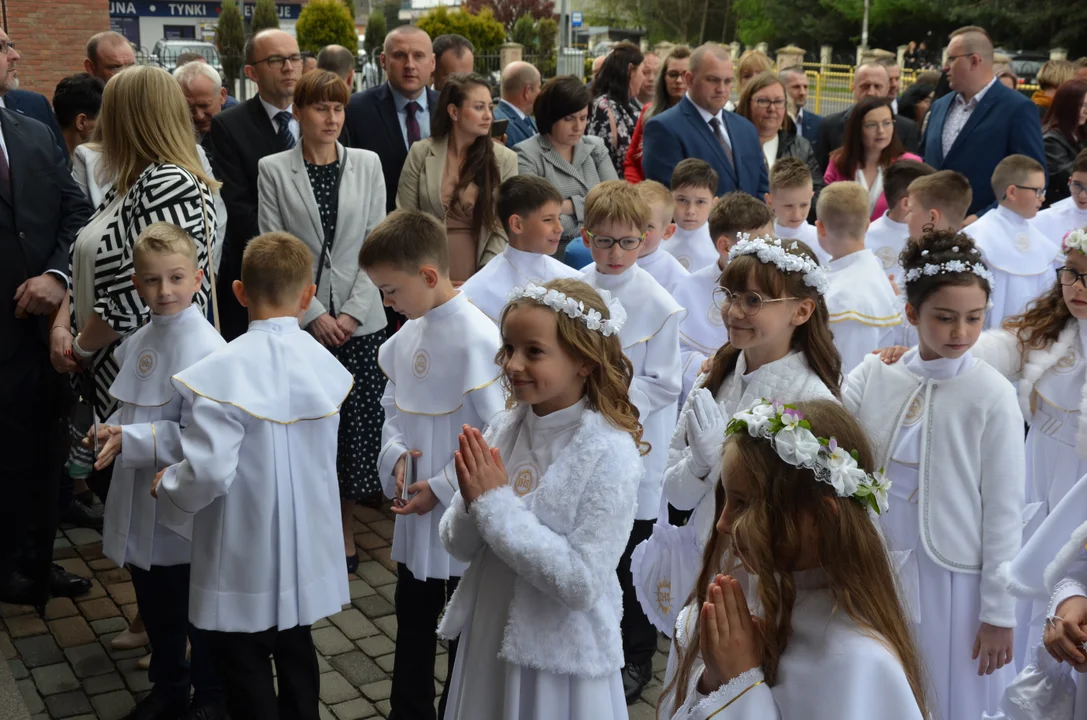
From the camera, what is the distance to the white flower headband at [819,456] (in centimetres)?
229

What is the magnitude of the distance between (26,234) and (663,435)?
3.06 meters

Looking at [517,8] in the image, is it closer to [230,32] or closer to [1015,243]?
[230,32]

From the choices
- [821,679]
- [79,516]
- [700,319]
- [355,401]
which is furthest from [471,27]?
[821,679]

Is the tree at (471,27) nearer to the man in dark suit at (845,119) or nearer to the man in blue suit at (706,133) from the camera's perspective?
the man in dark suit at (845,119)

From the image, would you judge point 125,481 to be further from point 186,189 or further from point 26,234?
point 26,234

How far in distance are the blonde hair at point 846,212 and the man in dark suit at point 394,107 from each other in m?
2.70

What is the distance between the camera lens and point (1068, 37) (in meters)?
41.9

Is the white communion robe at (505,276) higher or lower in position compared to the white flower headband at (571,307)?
lower

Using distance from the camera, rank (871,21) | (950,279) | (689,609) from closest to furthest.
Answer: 1. (689,609)
2. (950,279)
3. (871,21)

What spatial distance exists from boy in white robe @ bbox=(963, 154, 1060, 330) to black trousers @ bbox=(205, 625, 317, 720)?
4120 mm

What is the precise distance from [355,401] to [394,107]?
2105 mm

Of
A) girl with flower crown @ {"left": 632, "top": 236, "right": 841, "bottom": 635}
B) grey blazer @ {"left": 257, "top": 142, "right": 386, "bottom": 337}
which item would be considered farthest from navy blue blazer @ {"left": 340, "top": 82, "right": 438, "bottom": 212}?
girl with flower crown @ {"left": 632, "top": 236, "right": 841, "bottom": 635}

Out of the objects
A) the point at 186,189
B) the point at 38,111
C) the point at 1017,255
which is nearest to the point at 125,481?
the point at 186,189

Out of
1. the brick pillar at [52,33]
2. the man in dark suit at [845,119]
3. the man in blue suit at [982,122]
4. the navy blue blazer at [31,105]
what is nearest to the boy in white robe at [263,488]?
the navy blue blazer at [31,105]
